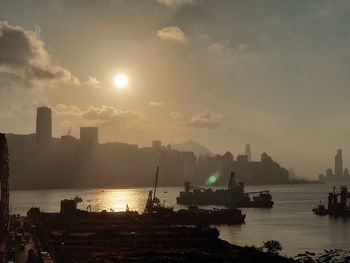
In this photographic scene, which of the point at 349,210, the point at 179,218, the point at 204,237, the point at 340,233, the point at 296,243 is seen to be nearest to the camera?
the point at 204,237

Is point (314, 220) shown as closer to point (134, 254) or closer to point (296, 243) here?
point (296, 243)

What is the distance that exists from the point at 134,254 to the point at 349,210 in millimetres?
118938

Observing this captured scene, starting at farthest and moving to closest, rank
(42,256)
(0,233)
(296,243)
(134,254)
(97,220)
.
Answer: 1. (97,220)
2. (296,243)
3. (0,233)
4. (134,254)
5. (42,256)

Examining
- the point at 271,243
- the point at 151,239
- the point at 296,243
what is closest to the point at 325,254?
the point at 271,243

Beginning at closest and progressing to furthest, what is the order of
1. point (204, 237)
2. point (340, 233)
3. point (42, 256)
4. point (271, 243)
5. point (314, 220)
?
point (42, 256)
point (271, 243)
point (204, 237)
point (340, 233)
point (314, 220)

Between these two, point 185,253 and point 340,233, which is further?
point 340,233

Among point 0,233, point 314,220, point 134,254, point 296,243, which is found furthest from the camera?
point 314,220

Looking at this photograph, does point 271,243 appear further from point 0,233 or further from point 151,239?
point 0,233

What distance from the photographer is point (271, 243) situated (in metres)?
84.2

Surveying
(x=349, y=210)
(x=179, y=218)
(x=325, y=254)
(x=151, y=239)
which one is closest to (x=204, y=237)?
(x=151, y=239)

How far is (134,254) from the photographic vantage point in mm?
69625

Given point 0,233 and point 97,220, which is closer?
point 0,233

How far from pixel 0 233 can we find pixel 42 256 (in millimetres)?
14905

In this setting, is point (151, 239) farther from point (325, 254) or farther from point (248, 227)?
point (248, 227)
